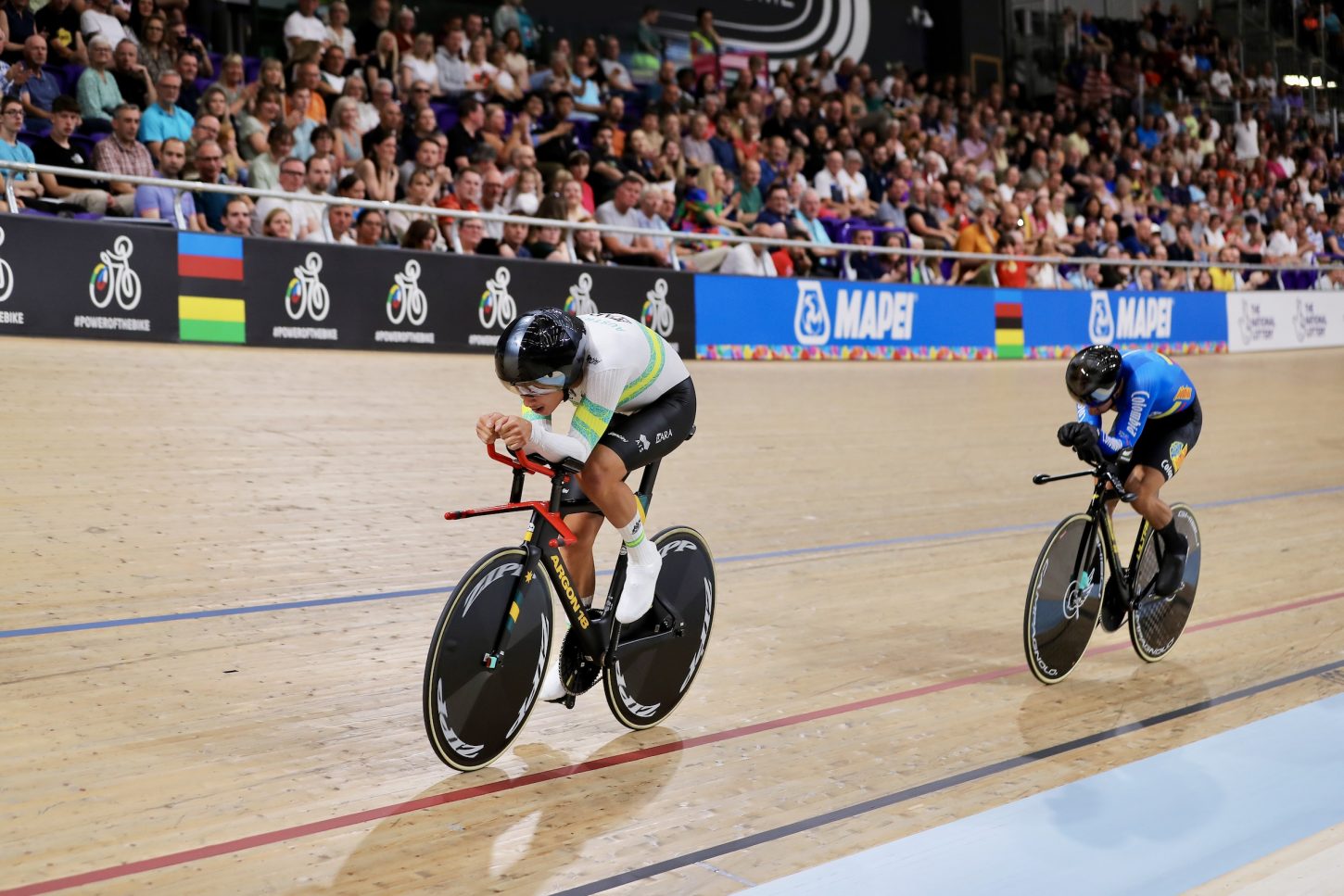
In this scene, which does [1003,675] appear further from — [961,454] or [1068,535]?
[961,454]

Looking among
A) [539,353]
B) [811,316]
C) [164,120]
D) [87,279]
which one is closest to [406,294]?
[164,120]

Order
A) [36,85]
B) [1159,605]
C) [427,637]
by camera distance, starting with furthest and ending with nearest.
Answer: [36,85] → [1159,605] → [427,637]

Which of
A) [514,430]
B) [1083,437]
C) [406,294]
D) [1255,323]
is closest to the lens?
[514,430]

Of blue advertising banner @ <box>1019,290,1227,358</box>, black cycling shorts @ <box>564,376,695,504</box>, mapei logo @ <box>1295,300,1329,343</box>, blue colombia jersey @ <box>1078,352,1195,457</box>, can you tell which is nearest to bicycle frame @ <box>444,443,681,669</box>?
black cycling shorts @ <box>564,376,695,504</box>

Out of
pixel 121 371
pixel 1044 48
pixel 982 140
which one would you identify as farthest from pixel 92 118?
pixel 1044 48

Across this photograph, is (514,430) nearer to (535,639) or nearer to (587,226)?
(535,639)

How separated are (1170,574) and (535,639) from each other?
2343 mm

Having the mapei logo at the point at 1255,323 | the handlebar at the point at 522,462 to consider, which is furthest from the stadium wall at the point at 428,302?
the handlebar at the point at 522,462

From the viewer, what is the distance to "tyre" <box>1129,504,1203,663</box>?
4.25 meters

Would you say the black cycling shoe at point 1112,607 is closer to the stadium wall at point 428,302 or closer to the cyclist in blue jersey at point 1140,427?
the cyclist in blue jersey at point 1140,427

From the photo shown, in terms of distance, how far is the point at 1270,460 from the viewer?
912 cm

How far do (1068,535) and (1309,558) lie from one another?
276cm

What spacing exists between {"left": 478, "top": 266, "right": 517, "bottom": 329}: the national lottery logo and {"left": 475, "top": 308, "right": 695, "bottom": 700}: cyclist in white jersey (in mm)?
5321

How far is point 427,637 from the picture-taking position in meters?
4.06
